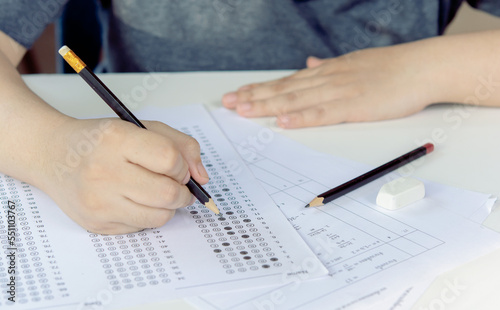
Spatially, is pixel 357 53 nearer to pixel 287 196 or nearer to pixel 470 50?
pixel 470 50

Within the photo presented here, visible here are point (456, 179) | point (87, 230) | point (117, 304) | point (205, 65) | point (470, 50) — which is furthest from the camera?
point (205, 65)

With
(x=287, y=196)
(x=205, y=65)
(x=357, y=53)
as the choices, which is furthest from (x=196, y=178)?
(x=205, y=65)

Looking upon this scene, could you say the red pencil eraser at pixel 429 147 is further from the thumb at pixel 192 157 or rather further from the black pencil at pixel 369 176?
the thumb at pixel 192 157

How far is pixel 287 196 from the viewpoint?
2.11 ft

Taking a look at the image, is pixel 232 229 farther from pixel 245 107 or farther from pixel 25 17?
pixel 25 17

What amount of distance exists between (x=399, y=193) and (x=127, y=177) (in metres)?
0.27

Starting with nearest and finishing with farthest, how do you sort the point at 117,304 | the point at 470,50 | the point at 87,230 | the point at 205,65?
the point at 117,304 → the point at 87,230 → the point at 470,50 → the point at 205,65

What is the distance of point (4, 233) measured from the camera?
564 millimetres

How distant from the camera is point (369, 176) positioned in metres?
0.67

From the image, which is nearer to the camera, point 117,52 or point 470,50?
point 470,50

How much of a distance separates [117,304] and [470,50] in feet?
2.05

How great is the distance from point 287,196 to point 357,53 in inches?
14.0

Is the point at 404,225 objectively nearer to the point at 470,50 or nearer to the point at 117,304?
the point at 117,304

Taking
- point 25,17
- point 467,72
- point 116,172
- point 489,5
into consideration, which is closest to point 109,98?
point 116,172
